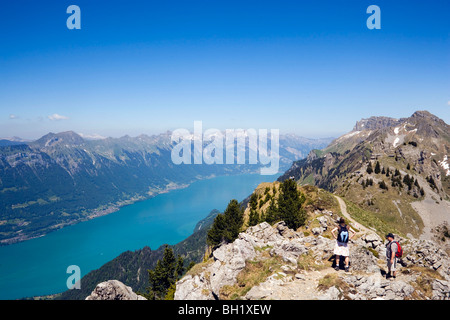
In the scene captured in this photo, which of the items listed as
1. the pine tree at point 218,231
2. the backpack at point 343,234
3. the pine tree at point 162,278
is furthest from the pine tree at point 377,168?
the backpack at point 343,234

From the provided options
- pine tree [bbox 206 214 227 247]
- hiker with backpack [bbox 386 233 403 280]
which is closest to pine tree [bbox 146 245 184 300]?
pine tree [bbox 206 214 227 247]

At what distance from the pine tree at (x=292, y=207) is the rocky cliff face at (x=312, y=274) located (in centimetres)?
1199

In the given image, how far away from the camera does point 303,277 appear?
20766 mm

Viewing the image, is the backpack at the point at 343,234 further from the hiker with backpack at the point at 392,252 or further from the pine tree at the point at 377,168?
the pine tree at the point at 377,168

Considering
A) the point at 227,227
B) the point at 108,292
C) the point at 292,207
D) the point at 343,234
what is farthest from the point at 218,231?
the point at 343,234

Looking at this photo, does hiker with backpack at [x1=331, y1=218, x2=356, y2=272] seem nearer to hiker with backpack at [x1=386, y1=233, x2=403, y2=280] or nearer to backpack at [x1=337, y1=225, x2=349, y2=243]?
backpack at [x1=337, y1=225, x2=349, y2=243]

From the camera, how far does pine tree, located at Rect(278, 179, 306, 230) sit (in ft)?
139

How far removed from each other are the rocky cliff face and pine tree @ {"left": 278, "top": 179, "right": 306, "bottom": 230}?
12.0 metres

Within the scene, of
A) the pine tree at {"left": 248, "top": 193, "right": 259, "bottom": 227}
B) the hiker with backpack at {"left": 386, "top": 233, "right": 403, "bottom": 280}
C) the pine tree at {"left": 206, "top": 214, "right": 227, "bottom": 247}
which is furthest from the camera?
the pine tree at {"left": 248, "top": 193, "right": 259, "bottom": 227}

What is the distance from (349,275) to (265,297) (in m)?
7.32

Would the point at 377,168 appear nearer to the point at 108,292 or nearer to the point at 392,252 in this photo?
the point at 392,252
